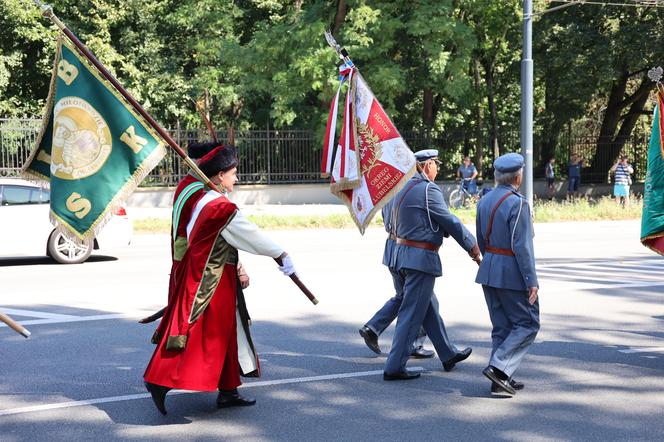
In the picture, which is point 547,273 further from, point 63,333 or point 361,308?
point 63,333

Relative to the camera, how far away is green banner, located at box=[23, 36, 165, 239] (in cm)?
585

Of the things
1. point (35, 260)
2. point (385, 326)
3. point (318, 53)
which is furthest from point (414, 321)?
point (318, 53)

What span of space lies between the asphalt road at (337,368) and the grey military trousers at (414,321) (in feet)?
0.60

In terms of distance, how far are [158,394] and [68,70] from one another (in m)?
2.17

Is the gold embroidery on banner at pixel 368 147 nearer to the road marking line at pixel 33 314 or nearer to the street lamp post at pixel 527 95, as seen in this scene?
the road marking line at pixel 33 314

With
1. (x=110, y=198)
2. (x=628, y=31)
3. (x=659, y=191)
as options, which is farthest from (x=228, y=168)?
(x=628, y=31)

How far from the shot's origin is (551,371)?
6.90 meters

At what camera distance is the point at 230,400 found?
6.01 meters

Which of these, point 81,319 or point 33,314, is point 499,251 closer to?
point 81,319

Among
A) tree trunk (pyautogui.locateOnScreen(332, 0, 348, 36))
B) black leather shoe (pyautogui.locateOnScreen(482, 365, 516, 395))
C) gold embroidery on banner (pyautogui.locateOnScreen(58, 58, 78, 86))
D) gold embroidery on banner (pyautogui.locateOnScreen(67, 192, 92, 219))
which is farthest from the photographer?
tree trunk (pyautogui.locateOnScreen(332, 0, 348, 36))

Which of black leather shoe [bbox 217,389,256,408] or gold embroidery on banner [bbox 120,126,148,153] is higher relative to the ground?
gold embroidery on banner [bbox 120,126,148,153]

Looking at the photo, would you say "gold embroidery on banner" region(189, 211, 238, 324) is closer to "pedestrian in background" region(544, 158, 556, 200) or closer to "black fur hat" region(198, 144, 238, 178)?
"black fur hat" region(198, 144, 238, 178)

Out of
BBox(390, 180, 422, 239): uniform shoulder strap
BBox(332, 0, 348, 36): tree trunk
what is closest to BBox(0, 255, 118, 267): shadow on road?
BBox(390, 180, 422, 239): uniform shoulder strap

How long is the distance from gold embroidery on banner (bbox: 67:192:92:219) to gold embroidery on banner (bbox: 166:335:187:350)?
3.53ft
